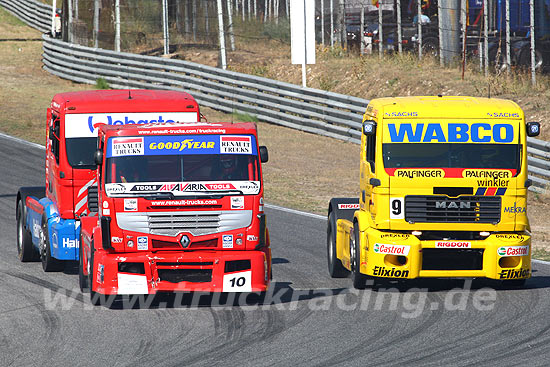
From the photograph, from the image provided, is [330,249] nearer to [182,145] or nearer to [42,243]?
[182,145]

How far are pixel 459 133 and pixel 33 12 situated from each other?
39.5 m

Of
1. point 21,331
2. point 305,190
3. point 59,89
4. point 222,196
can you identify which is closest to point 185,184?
point 222,196

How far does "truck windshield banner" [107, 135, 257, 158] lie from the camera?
11.9 meters

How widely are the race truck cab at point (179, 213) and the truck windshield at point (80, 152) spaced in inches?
83.6

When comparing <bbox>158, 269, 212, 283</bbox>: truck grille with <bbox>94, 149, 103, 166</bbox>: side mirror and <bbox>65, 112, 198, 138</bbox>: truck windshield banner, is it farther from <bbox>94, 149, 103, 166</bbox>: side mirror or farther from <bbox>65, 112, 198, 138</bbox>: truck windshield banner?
<bbox>65, 112, 198, 138</bbox>: truck windshield banner

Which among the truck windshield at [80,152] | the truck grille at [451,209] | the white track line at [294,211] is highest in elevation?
the truck windshield at [80,152]

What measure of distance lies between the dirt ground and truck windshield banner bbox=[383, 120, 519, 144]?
3.91 m

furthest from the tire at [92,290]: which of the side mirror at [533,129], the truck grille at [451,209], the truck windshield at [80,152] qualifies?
the side mirror at [533,129]

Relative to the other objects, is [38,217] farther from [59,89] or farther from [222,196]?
[59,89]

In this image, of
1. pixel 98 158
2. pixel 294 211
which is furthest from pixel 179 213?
pixel 294 211

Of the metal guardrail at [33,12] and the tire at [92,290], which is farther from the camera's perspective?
the metal guardrail at [33,12]

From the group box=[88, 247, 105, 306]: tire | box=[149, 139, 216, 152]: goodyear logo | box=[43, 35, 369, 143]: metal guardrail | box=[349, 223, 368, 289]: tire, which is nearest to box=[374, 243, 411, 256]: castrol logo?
box=[349, 223, 368, 289]: tire

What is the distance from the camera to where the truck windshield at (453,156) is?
1249 cm

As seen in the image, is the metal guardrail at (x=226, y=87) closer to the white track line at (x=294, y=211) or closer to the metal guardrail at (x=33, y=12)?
the white track line at (x=294, y=211)
